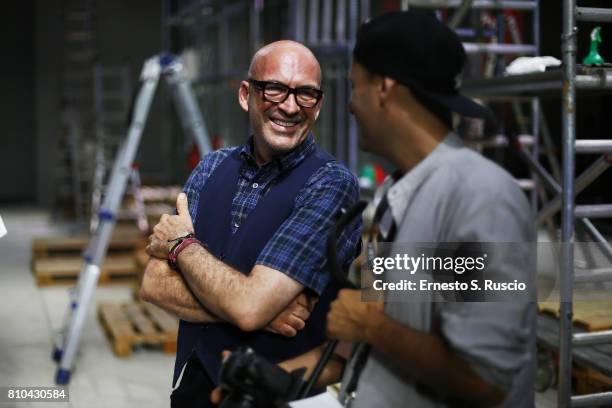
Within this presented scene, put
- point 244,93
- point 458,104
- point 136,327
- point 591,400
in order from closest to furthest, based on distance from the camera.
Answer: point 458,104 → point 244,93 → point 591,400 → point 136,327

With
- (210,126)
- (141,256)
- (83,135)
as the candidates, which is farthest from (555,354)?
(83,135)

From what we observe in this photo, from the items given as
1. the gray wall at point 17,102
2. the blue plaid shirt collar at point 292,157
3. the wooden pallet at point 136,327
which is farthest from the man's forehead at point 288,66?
the gray wall at point 17,102

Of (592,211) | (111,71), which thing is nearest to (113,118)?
(111,71)

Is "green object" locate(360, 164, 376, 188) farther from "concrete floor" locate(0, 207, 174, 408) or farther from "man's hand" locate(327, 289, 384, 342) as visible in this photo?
"man's hand" locate(327, 289, 384, 342)

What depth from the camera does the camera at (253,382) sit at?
197 cm

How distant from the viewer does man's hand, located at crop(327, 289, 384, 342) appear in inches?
70.0

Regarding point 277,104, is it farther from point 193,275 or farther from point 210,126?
point 210,126

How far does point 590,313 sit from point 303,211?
2823mm

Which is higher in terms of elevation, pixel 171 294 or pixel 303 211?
pixel 303 211

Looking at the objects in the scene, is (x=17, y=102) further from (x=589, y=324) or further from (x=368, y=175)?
(x=589, y=324)

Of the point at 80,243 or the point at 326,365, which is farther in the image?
the point at 80,243

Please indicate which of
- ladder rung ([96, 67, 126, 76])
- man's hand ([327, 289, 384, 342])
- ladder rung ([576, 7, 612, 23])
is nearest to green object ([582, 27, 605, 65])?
ladder rung ([576, 7, 612, 23])

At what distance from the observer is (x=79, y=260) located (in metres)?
10.3

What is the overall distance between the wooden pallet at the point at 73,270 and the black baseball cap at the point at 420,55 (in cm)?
797
